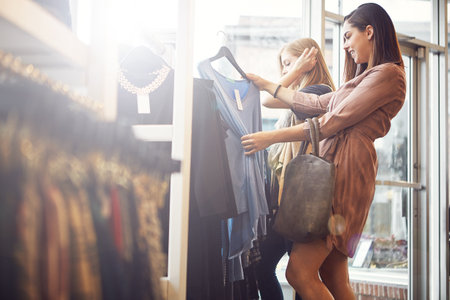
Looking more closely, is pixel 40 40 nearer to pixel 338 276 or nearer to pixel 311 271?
pixel 311 271

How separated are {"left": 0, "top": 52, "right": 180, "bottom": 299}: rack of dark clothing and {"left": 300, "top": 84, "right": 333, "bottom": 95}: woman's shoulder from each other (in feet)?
4.36

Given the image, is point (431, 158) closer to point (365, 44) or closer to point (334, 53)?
point (334, 53)

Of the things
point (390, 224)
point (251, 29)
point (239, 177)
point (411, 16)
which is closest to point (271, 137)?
point (239, 177)

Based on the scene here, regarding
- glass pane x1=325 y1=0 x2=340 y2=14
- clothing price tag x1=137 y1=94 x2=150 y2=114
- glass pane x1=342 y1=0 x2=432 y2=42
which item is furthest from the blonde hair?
glass pane x1=342 y1=0 x2=432 y2=42

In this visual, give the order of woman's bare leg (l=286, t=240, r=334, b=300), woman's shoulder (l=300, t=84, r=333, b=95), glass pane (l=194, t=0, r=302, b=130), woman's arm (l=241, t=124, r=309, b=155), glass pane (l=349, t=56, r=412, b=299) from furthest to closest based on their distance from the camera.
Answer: glass pane (l=349, t=56, r=412, b=299) → glass pane (l=194, t=0, r=302, b=130) → woman's shoulder (l=300, t=84, r=333, b=95) → woman's arm (l=241, t=124, r=309, b=155) → woman's bare leg (l=286, t=240, r=334, b=300)

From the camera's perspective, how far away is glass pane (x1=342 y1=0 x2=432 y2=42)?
333 centimetres

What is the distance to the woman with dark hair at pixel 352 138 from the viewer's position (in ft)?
→ 4.91

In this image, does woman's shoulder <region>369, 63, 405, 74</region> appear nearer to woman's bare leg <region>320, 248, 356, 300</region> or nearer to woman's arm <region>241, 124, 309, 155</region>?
woman's arm <region>241, 124, 309, 155</region>

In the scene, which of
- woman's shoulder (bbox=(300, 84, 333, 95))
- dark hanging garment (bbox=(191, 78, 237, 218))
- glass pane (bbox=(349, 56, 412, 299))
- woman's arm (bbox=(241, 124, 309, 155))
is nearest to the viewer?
dark hanging garment (bbox=(191, 78, 237, 218))

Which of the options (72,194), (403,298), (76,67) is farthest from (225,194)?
(403,298)

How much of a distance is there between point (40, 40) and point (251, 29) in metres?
2.90

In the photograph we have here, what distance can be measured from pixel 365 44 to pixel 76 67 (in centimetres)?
122

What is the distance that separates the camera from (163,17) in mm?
2100

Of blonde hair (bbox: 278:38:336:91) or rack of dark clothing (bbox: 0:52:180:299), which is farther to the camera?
blonde hair (bbox: 278:38:336:91)
